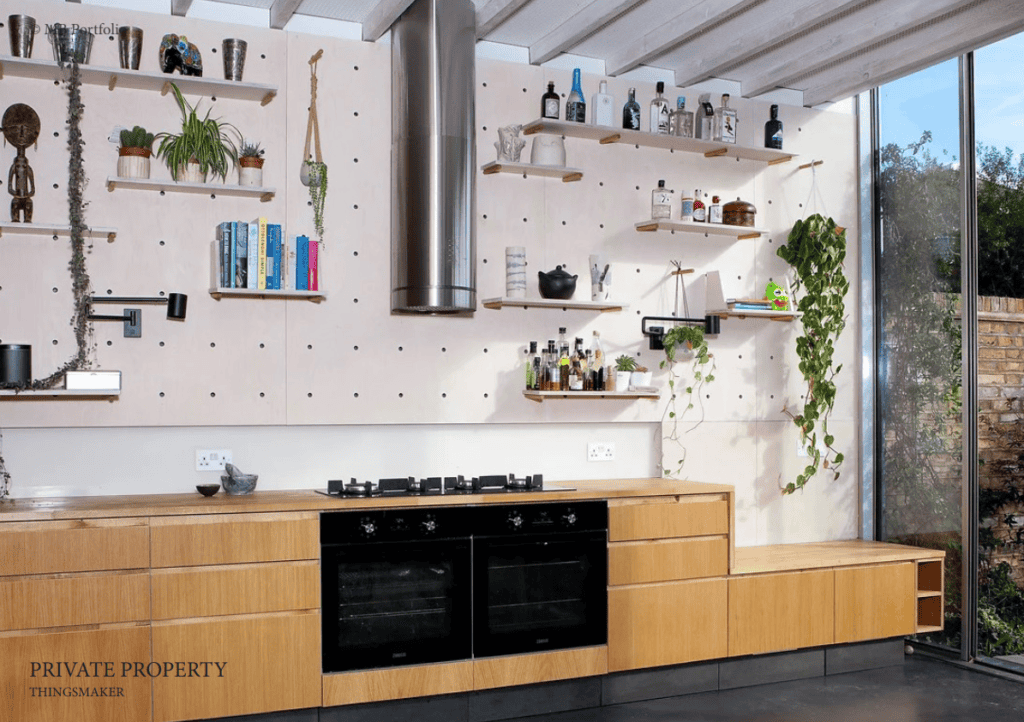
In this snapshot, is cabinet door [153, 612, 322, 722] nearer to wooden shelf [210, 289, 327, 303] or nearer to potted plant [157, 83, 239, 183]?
wooden shelf [210, 289, 327, 303]

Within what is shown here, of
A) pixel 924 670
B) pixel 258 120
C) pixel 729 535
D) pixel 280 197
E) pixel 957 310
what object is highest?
pixel 258 120

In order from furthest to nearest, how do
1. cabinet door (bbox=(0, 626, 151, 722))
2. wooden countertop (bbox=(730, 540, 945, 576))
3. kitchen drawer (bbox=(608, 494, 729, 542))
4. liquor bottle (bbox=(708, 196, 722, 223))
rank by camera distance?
1. liquor bottle (bbox=(708, 196, 722, 223))
2. wooden countertop (bbox=(730, 540, 945, 576))
3. kitchen drawer (bbox=(608, 494, 729, 542))
4. cabinet door (bbox=(0, 626, 151, 722))

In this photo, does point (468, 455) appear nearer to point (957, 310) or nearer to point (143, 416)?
point (143, 416)

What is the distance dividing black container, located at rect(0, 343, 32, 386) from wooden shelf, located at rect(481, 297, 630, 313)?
6.16 ft

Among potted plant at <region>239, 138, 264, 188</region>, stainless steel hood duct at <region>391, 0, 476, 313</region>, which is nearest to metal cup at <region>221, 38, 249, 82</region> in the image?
potted plant at <region>239, 138, 264, 188</region>

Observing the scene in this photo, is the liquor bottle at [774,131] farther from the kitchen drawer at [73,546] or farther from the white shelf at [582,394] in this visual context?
the kitchen drawer at [73,546]

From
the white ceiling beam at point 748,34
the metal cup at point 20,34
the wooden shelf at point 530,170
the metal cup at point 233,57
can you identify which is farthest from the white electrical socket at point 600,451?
the metal cup at point 20,34

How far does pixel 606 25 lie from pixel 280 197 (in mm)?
1621

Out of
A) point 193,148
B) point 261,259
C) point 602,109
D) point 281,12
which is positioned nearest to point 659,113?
point 602,109

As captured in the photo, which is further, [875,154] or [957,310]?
[875,154]

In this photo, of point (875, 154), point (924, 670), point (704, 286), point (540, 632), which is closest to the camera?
point (540, 632)

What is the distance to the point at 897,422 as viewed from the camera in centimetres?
524

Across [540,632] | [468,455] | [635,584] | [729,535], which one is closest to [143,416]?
[468,455]

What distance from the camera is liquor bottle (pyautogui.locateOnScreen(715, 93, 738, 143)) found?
4.88m
